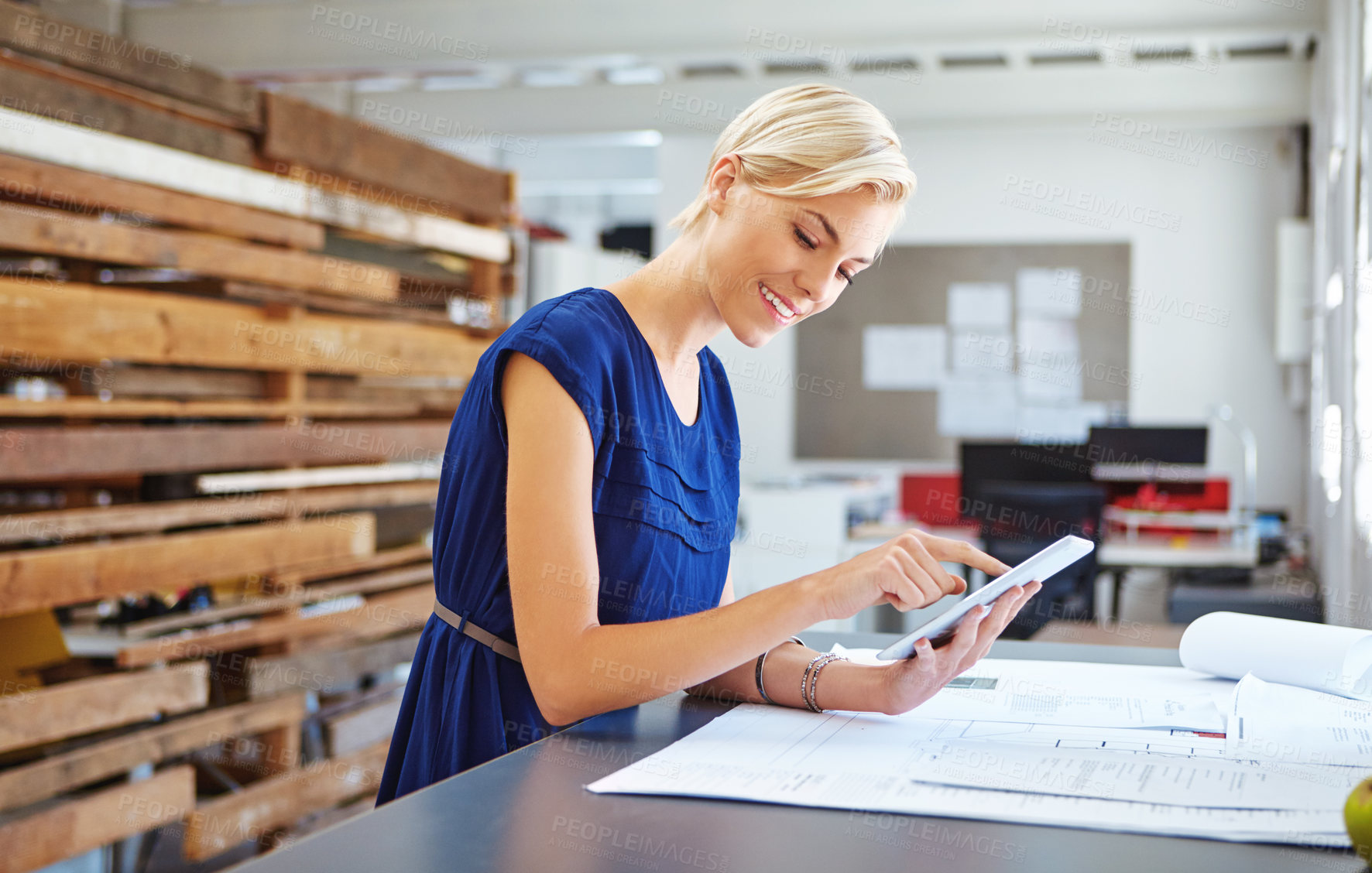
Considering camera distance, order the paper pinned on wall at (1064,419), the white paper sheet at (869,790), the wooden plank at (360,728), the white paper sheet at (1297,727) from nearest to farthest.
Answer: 1. the white paper sheet at (869,790)
2. the white paper sheet at (1297,727)
3. the wooden plank at (360,728)
4. the paper pinned on wall at (1064,419)

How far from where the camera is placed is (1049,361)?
23.5ft

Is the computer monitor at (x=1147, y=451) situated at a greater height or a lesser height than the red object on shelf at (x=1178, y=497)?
greater

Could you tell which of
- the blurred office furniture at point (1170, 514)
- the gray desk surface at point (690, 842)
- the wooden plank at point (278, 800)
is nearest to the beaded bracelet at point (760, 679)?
the gray desk surface at point (690, 842)

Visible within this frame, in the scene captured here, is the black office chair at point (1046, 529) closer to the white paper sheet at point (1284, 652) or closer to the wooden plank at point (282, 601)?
the wooden plank at point (282, 601)

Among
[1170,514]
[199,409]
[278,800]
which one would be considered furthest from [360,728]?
[1170,514]

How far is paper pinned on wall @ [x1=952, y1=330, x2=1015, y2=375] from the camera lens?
23.9 ft

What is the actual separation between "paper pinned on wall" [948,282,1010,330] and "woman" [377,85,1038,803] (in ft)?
20.4

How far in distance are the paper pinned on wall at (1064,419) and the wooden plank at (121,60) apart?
545 centimetres

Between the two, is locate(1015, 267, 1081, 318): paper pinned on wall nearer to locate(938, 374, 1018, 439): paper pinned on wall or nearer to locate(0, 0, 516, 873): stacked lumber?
locate(938, 374, 1018, 439): paper pinned on wall

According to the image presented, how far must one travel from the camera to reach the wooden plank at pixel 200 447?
2.27 meters

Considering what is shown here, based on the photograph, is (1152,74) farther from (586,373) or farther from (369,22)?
(586,373)

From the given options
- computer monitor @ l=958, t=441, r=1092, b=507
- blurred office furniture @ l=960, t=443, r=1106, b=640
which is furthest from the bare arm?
computer monitor @ l=958, t=441, r=1092, b=507

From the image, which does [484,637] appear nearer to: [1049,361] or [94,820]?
[94,820]

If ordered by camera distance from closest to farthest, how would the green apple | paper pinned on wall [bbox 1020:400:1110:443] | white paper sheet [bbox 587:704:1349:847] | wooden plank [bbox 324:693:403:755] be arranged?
the green apple
white paper sheet [bbox 587:704:1349:847]
wooden plank [bbox 324:693:403:755]
paper pinned on wall [bbox 1020:400:1110:443]
